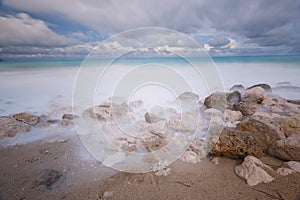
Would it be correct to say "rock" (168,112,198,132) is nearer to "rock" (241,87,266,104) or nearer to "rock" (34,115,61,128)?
"rock" (241,87,266,104)

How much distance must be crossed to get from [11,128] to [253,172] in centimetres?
433

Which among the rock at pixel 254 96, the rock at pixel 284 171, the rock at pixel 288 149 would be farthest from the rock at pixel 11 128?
the rock at pixel 254 96

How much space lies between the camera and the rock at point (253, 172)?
196cm

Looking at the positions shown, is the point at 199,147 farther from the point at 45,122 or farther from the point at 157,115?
the point at 45,122

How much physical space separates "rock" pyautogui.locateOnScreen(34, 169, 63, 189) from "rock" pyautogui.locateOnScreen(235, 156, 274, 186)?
7.66 feet

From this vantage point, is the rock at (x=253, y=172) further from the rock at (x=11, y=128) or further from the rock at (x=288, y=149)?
the rock at (x=11, y=128)

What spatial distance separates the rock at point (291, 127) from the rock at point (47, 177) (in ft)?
11.7

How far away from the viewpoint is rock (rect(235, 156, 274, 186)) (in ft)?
6.43

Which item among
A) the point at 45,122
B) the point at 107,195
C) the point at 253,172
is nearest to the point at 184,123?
the point at 253,172

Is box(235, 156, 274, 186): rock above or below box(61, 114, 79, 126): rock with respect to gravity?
above

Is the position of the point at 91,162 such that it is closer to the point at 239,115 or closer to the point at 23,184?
the point at 23,184

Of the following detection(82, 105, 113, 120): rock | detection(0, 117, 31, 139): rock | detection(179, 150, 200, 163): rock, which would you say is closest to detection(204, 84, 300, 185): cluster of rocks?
detection(179, 150, 200, 163): rock

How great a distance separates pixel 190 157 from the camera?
2.48 m

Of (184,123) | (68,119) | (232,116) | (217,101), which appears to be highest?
(217,101)
